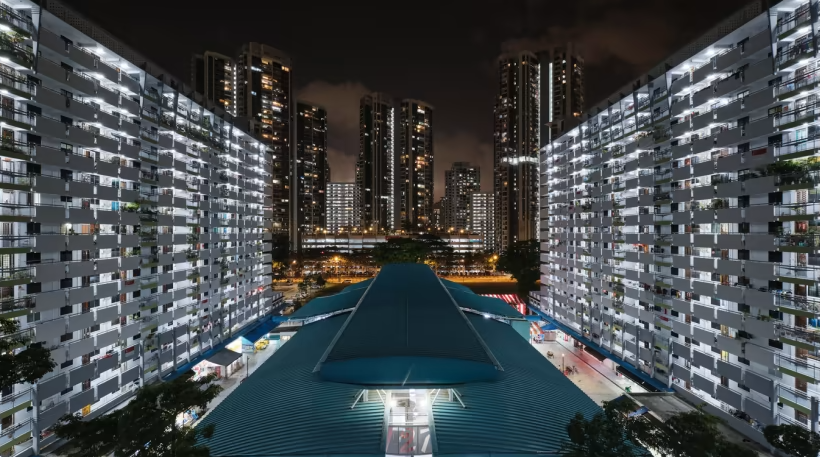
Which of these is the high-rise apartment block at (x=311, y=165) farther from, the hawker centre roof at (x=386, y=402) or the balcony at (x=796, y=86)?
the balcony at (x=796, y=86)

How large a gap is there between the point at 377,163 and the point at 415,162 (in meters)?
19.3

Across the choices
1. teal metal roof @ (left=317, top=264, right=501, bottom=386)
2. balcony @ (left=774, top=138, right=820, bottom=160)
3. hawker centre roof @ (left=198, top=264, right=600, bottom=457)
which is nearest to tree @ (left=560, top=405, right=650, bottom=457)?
hawker centre roof @ (left=198, top=264, right=600, bottom=457)

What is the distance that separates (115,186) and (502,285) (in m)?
84.5

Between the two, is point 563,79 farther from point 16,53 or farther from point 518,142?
point 16,53

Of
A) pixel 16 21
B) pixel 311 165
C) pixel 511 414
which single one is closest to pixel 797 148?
pixel 511 414

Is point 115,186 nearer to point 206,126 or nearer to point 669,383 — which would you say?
point 206,126

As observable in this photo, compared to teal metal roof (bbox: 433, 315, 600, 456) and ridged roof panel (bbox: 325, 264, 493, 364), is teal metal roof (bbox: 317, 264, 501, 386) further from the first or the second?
teal metal roof (bbox: 433, 315, 600, 456)

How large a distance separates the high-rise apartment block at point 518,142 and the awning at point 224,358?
114 meters

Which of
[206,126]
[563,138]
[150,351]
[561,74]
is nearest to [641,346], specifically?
[563,138]

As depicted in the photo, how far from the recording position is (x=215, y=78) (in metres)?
126

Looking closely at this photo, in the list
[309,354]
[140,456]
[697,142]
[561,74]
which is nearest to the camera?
[140,456]

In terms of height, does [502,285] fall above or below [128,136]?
below

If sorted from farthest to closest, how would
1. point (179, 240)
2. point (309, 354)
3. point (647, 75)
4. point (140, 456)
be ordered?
point (179, 240)
point (647, 75)
point (309, 354)
point (140, 456)

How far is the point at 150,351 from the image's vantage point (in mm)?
31453
